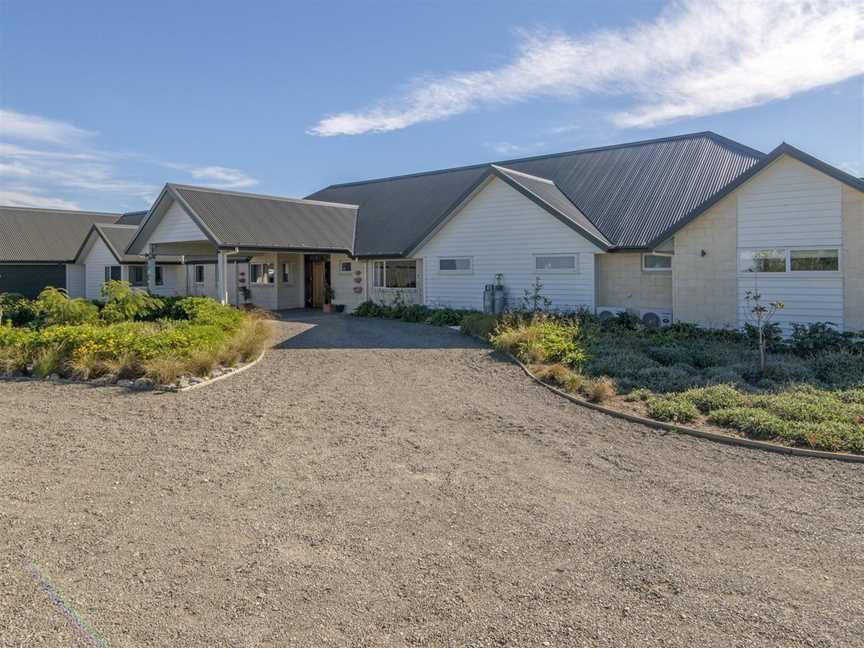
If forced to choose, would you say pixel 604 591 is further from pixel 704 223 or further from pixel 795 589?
pixel 704 223

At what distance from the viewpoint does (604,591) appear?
4449mm

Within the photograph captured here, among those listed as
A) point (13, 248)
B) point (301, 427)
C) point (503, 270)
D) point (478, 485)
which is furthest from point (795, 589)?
point (13, 248)

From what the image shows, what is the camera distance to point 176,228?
23.4m

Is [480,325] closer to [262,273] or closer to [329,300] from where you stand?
[329,300]

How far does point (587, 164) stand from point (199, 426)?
19.5 metres

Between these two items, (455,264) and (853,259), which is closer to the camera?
(853,259)

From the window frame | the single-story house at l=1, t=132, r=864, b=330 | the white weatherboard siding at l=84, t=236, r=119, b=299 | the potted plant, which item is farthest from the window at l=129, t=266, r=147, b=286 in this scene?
the window frame

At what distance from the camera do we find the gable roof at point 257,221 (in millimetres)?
22031

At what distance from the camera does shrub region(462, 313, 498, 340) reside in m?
17.0

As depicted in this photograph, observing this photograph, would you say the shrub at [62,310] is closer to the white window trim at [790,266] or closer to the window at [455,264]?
the window at [455,264]

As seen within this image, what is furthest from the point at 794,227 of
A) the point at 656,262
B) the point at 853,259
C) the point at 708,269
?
the point at 656,262

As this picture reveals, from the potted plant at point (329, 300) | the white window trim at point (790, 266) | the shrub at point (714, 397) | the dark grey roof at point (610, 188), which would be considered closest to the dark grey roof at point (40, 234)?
the potted plant at point (329, 300)

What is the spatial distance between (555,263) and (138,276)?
74.5 ft

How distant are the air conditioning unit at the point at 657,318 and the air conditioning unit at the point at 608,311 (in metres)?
0.65
